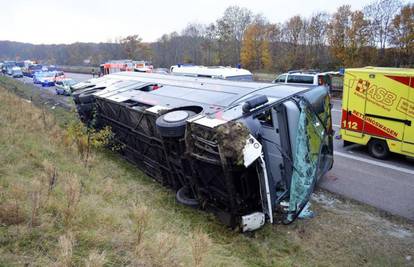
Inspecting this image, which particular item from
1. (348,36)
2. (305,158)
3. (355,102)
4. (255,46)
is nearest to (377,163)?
(355,102)

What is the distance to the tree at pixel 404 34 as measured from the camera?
82.8 ft

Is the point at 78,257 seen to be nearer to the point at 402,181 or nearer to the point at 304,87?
the point at 304,87

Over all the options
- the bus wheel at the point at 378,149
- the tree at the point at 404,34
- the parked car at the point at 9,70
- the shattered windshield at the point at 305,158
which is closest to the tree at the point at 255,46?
the tree at the point at 404,34

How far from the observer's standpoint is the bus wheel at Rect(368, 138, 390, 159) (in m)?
8.75

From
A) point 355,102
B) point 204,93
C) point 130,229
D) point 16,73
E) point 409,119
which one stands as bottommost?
point 130,229

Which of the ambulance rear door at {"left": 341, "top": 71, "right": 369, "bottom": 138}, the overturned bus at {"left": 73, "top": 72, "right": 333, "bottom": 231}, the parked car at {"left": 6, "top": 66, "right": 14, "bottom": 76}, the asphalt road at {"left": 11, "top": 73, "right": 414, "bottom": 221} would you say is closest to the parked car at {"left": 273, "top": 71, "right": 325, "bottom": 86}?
the ambulance rear door at {"left": 341, "top": 71, "right": 369, "bottom": 138}

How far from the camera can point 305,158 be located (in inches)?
220

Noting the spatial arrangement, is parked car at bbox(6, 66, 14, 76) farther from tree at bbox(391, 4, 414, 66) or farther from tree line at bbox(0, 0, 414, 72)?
tree at bbox(391, 4, 414, 66)

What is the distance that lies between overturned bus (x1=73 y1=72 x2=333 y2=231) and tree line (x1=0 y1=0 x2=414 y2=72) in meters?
24.6

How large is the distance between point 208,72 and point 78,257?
13.3 metres

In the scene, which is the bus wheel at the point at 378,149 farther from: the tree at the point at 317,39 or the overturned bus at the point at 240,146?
the tree at the point at 317,39

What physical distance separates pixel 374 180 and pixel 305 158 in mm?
3065

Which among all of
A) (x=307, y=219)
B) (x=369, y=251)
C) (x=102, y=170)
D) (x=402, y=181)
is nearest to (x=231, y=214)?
(x=307, y=219)

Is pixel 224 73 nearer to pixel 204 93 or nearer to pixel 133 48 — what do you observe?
pixel 204 93
